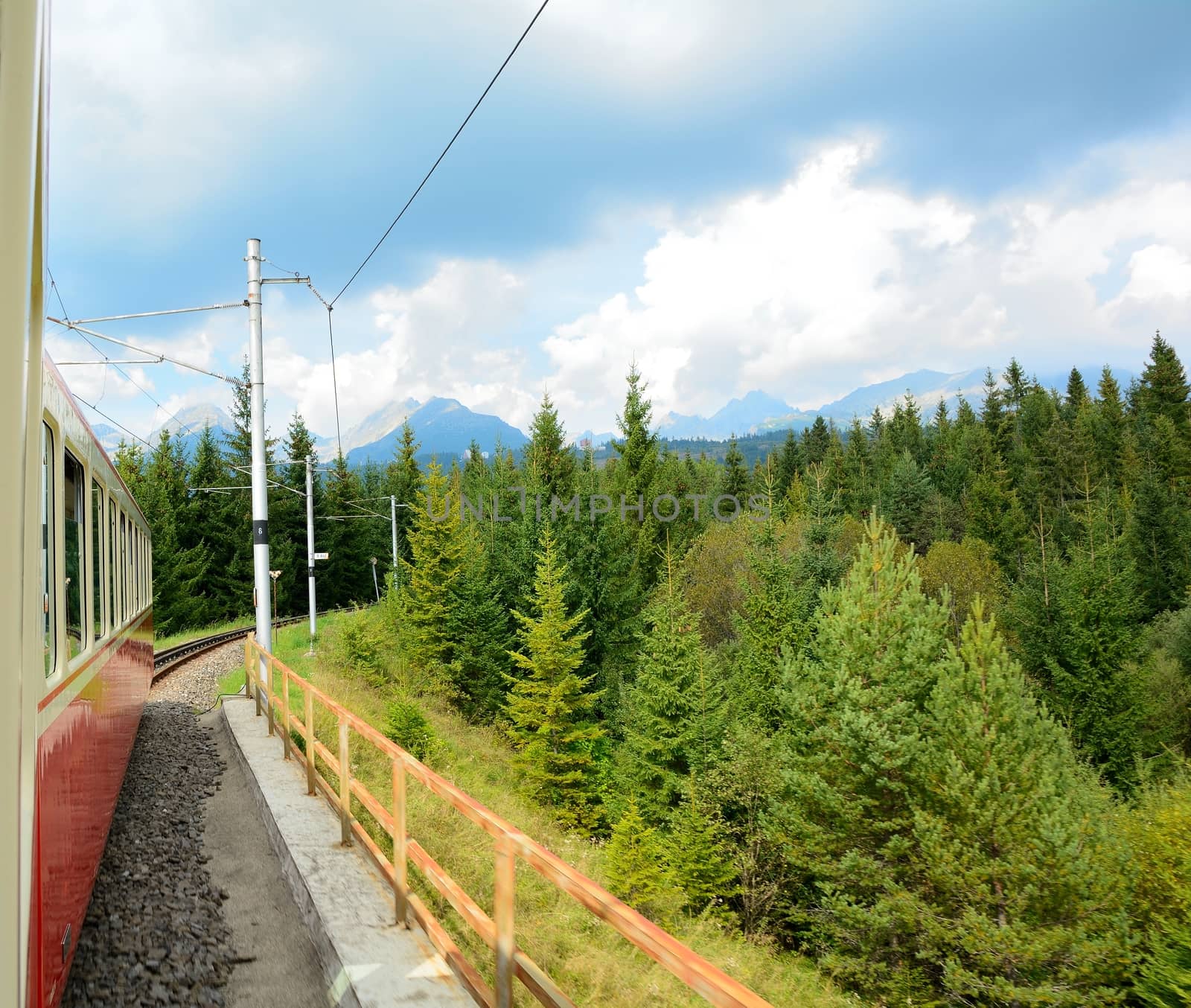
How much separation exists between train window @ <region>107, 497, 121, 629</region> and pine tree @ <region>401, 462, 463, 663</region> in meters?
27.9

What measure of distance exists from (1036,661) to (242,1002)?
43347 mm

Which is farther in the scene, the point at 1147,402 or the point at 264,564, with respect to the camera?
the point at 1147,402

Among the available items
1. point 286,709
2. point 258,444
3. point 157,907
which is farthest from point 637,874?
point 157,907

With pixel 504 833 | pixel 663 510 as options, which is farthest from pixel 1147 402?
pixel 504 833

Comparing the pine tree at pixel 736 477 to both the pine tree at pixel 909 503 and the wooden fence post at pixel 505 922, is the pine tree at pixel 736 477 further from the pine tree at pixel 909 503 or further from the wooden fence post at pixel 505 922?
the wooden fence post at pixel 505 922

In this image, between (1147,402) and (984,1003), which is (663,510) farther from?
(1147,402)

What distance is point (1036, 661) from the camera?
40.3 m

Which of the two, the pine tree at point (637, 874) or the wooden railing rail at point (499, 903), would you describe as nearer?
the wooden railing rail at point (499, 903)

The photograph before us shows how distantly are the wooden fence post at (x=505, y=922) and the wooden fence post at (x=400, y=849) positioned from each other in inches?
62.6

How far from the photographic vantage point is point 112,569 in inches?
273

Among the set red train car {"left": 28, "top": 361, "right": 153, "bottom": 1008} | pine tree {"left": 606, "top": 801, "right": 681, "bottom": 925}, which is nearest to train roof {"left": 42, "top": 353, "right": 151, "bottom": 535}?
red train car {"left": 28, "top": 361, "right": 153, "bottom": 1008}

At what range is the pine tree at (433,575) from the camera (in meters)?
34.9

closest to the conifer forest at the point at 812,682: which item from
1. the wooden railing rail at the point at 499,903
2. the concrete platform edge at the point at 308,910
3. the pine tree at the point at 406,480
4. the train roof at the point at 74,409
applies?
the pine tree at the point at 406,480

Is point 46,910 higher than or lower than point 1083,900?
higher
